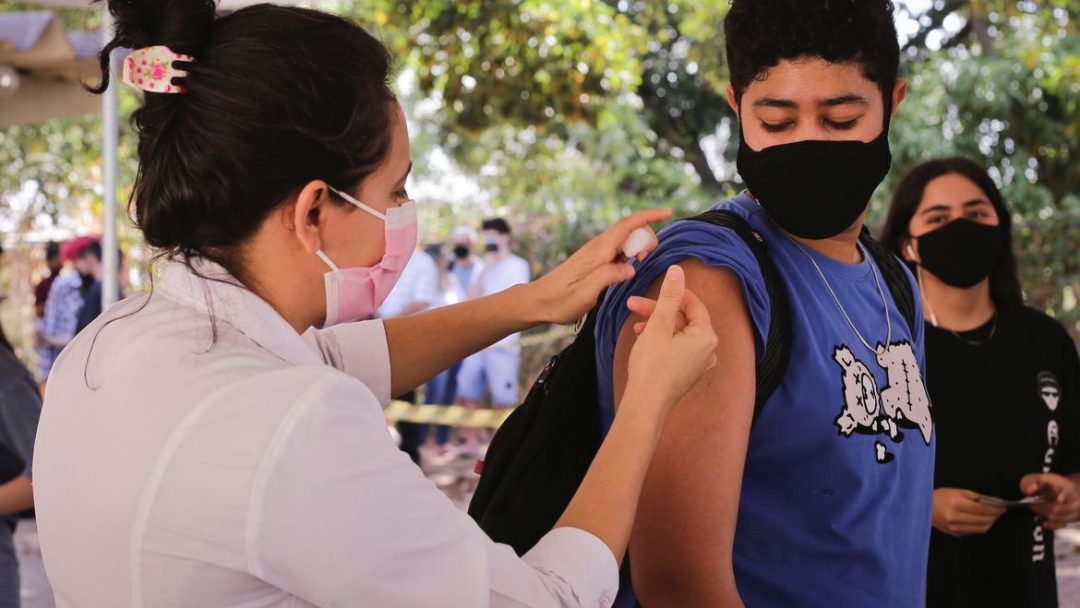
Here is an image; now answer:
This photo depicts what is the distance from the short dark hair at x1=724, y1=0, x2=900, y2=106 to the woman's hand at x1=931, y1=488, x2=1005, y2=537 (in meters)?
1.39

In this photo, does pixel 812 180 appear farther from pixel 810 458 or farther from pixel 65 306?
pixel 65 306

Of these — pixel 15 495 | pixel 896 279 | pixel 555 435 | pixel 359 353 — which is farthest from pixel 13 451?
pixel 896 279

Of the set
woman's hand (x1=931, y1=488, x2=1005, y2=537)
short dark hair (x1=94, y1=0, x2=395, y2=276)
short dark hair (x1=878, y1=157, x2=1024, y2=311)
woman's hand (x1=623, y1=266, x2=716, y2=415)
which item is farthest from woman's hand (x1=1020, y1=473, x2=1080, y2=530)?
short dark hair (x1=94, y1=0, x2=395, y2=276)

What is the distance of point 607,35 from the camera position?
8.78 metres

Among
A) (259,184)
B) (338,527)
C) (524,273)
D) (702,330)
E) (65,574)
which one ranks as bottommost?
(524,273)

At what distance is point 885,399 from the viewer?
5.86ft

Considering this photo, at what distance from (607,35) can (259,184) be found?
7.75 metres

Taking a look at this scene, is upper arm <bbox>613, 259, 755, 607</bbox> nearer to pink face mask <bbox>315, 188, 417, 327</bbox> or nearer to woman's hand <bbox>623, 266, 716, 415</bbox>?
woman's hand <bbox>623, 266, 716, 415</bbox>

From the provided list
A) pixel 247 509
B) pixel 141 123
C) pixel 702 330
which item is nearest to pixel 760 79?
pixel 702 330

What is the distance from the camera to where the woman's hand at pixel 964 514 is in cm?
281

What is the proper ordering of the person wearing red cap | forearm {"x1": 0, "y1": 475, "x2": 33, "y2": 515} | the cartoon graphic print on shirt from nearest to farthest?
the cartoon graphic print on shirt, forearm {"x1": 0, "y1": 475, "x2": 33, "y2": 515}, the person wearing red cap

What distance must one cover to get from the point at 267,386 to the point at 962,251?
2545mm

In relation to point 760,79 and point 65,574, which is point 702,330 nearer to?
point 760,79

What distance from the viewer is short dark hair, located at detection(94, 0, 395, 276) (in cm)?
134
